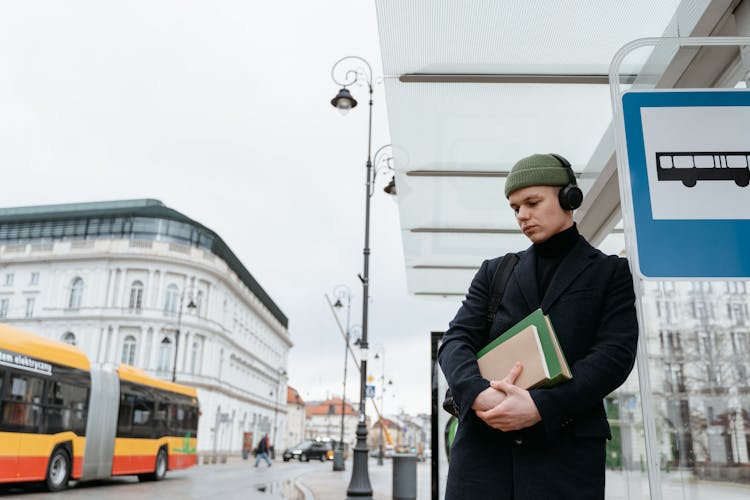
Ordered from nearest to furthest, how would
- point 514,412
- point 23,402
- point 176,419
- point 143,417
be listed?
point 514,412 → point 23,402 → point 143,417 → point 176,419

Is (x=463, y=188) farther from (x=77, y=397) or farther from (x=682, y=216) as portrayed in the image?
(x=77, y=397)

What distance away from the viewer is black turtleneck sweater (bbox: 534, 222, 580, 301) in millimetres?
2203

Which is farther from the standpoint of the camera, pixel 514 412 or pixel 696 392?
pixel 696 392

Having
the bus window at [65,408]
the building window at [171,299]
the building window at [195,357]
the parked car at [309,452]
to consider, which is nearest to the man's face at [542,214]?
the bus window at [65,408]

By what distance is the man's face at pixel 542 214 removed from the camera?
2.22m

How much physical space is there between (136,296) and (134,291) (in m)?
0.54

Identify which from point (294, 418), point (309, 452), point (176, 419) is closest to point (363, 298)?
point (176, 419)

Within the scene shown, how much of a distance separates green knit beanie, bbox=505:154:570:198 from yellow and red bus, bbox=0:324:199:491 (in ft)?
45.5

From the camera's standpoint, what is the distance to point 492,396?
1.94m

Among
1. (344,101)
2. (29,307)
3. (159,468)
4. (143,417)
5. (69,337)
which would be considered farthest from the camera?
(29,307)

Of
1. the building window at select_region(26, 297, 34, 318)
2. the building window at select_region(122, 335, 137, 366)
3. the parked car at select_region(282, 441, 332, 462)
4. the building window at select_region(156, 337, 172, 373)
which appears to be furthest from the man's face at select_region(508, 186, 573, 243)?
the building window at select_region(26, 297, 34, 318)

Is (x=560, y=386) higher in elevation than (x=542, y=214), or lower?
lower

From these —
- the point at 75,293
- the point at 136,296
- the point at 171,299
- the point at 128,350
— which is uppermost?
the point at 75,293

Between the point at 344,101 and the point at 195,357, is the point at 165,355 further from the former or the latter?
the point at 344,101
